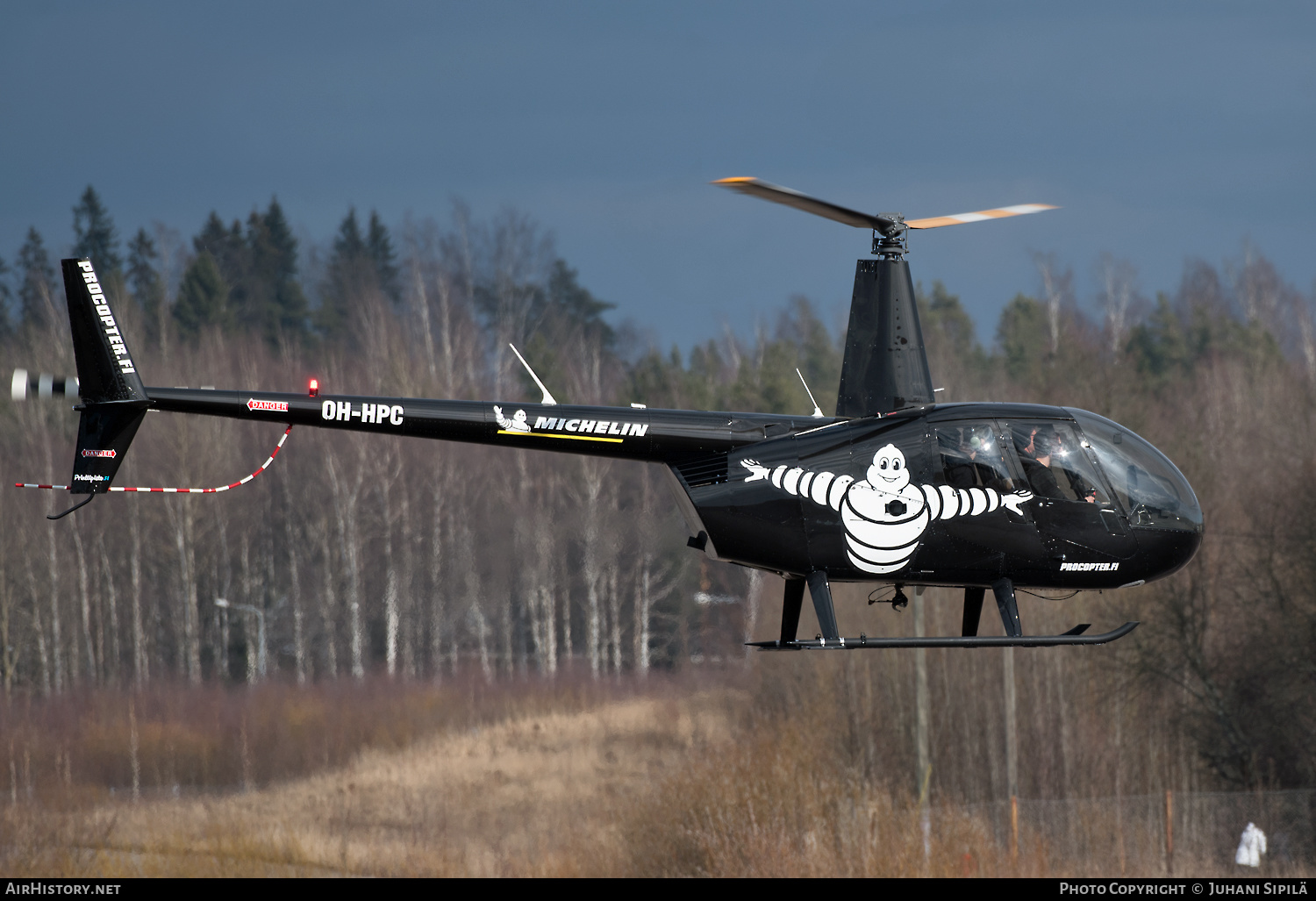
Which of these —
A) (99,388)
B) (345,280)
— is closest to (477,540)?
(345,280)

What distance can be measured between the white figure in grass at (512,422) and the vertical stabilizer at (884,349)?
8.04ft

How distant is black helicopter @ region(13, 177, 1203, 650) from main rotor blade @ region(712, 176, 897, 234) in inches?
1.2

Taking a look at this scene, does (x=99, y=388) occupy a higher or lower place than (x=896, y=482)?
higher

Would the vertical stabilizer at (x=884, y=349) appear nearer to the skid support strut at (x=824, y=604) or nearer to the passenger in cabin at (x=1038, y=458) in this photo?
the passenger in cabin at (x=1038, y=458)

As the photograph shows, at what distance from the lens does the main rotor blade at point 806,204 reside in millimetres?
9188

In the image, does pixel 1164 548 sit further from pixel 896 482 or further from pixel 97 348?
pixel 97 348

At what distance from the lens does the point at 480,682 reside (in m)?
42.5

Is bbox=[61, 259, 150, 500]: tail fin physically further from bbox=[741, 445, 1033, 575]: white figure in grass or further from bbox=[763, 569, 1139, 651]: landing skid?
bbox=[741, 445, 1033, 575]: white figure in grass

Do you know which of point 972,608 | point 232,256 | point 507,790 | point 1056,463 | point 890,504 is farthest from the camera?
point 232,256

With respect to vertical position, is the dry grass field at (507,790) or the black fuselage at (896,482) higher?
the black fuselage at (896,482)

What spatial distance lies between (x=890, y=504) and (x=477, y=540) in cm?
3973

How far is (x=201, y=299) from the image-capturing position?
62.1m

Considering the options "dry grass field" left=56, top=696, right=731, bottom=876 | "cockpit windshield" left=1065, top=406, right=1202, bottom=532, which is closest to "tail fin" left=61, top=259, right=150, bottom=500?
"cockpit windshield" left=1065, top=406, right=1202, bottom=532

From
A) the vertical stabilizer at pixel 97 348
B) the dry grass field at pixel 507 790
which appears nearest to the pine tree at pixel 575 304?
the dry grass field at pixel 507 790
